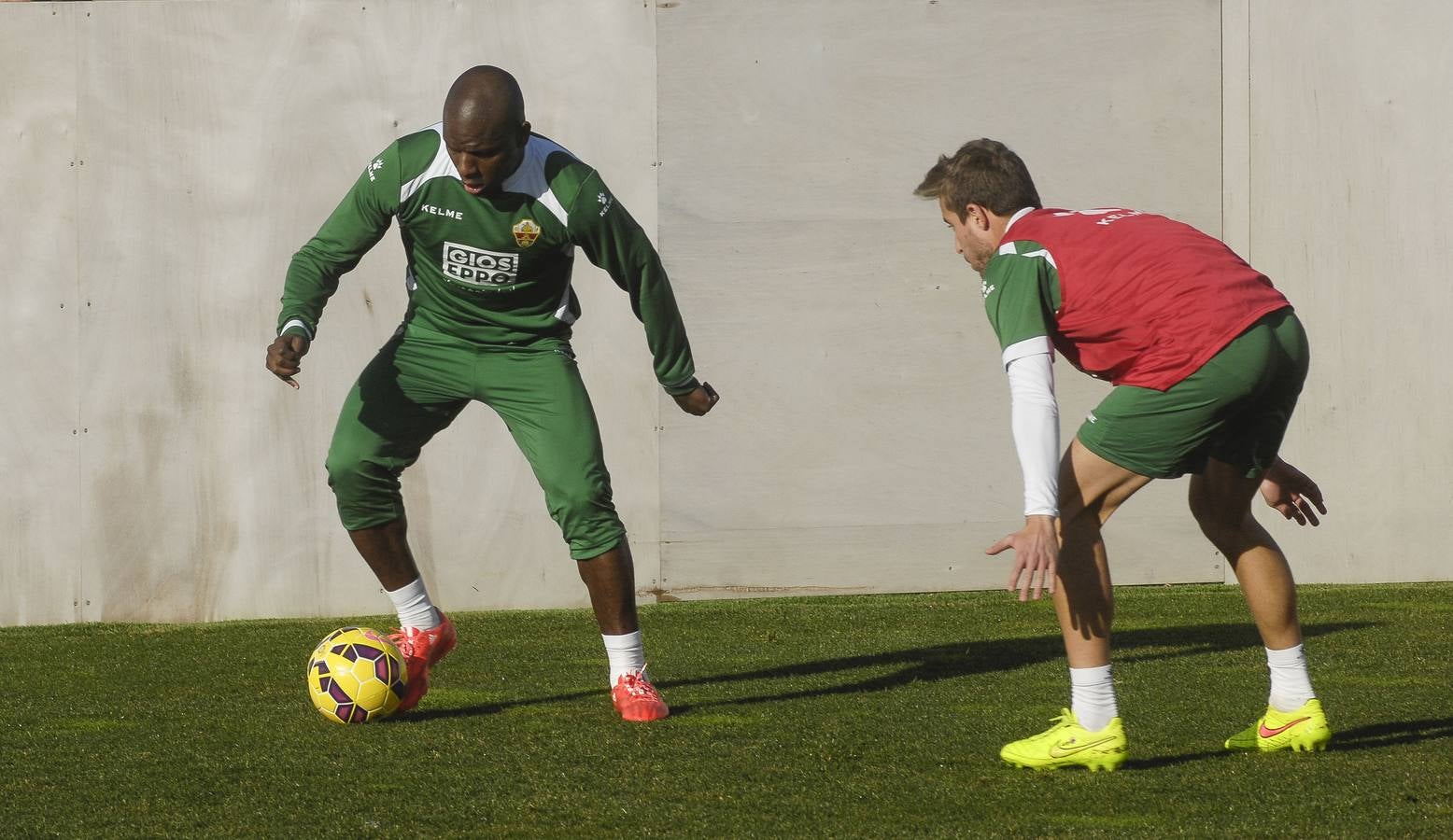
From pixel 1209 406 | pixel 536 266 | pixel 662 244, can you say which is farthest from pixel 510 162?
pixel 662 244

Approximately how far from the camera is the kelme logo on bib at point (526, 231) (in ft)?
13.9

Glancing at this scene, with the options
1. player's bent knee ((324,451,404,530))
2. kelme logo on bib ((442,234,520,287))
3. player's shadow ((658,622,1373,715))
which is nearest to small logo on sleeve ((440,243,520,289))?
kelme logo on bib ((442,234,520,287))

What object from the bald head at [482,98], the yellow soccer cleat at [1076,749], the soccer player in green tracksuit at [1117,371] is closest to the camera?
Answer: the soccer player in green tracksuit at [1117,371]

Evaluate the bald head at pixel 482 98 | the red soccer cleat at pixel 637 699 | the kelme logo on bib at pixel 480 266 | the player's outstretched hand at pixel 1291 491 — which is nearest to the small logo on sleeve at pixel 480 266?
the kelme logo on bib at pixel 480 266

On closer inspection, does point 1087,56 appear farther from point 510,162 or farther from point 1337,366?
point 510,162

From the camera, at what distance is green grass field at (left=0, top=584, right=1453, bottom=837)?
304cm

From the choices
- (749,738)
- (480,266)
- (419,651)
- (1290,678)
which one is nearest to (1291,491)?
(1290,678)

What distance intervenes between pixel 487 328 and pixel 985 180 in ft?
5.51

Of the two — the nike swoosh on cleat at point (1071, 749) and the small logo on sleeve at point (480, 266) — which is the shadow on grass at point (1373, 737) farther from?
the small logo on sleeve at point (480, 266)

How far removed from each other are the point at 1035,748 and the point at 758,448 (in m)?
3.92

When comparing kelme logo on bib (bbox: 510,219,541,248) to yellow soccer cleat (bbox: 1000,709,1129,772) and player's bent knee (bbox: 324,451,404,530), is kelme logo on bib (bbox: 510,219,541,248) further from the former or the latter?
yellow soccer cleat (bbox: 1000,709,1129,772)

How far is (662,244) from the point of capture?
7.19m

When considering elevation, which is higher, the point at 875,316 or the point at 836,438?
the point at 875,316

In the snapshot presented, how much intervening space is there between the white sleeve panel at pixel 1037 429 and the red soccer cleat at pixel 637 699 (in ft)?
4.96
